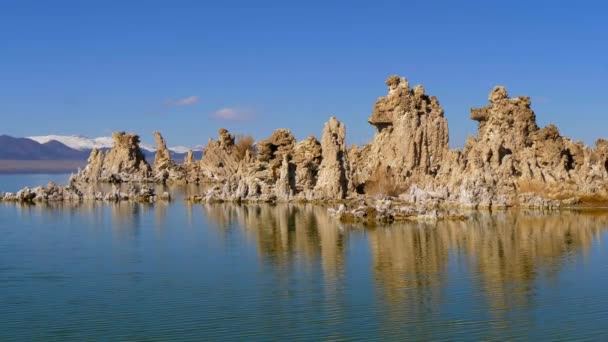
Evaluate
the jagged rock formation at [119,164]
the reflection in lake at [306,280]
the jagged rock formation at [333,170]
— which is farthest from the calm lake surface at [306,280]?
the jagged rock formation at [119,164]

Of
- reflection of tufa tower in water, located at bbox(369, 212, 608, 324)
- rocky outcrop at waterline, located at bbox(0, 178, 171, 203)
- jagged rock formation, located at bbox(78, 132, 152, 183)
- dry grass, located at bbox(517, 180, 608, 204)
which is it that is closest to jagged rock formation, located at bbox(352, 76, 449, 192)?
dry grass, located at bbox(517, 180, 608, 204)

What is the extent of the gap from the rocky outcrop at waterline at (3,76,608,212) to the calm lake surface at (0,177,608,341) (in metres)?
9.73

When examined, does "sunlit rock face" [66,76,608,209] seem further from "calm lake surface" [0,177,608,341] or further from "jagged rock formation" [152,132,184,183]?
"jagged rock formation" [152,132,184,183]

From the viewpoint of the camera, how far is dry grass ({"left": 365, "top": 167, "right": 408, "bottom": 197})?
234 feet

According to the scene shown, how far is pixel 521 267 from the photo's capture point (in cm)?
3566

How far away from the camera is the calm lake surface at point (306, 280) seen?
24.8 metres

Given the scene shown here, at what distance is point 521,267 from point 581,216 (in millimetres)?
22631

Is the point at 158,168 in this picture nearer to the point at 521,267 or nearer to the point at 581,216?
the point at 581,216

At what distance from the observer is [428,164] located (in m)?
78.8

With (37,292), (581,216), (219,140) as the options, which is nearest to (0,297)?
(37,292)

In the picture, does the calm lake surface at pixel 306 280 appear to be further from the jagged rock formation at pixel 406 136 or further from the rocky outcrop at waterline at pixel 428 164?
the jagged rock formation at pixel 406 136

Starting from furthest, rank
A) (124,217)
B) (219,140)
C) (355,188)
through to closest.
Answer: (219,140) → (355,188) → (124,217)

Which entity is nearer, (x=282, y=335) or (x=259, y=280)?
(x=282, y=335)

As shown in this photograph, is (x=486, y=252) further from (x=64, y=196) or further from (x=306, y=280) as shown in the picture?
(x=64, y=196)
